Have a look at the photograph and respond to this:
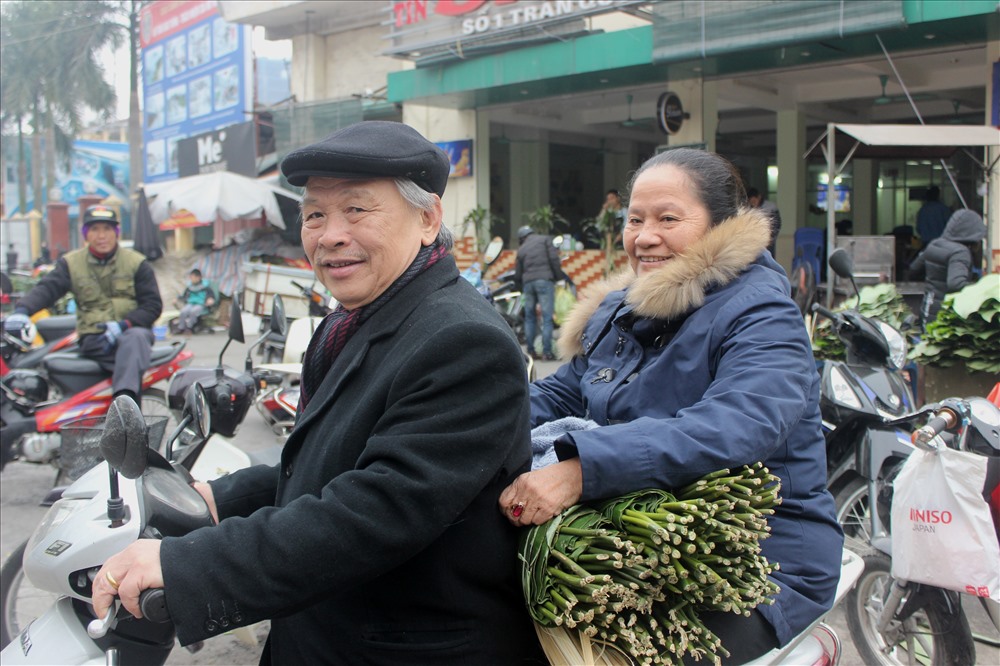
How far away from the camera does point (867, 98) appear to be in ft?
48.9

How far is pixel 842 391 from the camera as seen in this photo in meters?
3.77

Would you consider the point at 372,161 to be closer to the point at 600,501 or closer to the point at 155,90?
the point at 600,501

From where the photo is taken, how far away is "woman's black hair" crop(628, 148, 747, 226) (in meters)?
2.19

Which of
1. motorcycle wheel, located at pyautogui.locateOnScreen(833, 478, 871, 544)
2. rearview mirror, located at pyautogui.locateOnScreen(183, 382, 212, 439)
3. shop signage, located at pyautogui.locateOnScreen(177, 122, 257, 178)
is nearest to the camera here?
rearview mirror, located at pyautogui.locateOnScreen(183, 382, 212, 439)

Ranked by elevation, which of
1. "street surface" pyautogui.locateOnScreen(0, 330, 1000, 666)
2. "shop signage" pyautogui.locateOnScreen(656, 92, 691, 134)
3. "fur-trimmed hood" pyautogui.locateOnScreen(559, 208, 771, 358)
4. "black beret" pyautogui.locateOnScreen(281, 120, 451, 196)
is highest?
"shop signage" pyautogui.locateOnScreen(656, 92, 691, 134)

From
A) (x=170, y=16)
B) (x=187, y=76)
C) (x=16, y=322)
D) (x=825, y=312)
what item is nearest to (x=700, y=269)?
(x=825, y=312)

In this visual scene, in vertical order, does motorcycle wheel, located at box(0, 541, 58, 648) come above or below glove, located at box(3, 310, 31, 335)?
below

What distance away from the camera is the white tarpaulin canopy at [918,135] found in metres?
8.21

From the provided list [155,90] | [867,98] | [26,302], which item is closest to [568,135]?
[867,98]

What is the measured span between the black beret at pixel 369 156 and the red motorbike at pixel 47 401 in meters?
4.79

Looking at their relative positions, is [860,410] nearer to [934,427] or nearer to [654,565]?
[934,427]

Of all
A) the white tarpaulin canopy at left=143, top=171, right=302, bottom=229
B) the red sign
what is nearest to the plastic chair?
the white tarpaulin canopy at left=143, top=171, right=302, bottom=229

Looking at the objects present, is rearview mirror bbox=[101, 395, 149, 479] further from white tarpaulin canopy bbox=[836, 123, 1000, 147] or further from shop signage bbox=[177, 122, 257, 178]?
shop signage bbox=[177, 122, 257, 178]

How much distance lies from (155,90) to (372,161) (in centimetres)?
2687
